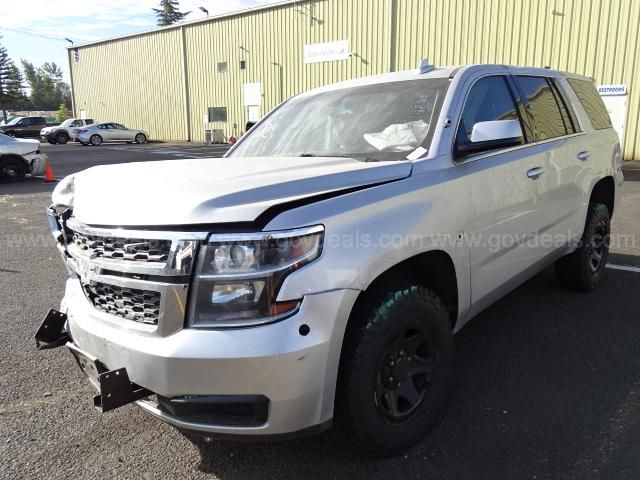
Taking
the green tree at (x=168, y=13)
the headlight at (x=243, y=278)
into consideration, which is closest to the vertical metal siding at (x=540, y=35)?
the headlight at (x=243, y=278)

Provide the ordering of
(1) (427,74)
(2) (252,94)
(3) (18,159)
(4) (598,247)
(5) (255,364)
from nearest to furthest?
(5) (255,364) → (1) (427,74) → (4) (598,247) → (3) (18,159) → (2) (252,94)

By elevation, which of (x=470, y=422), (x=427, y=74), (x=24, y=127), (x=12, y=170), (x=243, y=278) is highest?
(x=427, y=74)

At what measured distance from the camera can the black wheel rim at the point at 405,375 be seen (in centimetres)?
244

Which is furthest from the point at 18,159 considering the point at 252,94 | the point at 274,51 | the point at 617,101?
the point at 617,101

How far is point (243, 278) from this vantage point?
1987mm

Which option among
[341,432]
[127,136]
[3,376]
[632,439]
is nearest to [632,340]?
[632,439]

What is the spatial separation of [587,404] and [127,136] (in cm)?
3572

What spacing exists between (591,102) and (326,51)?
2237 centimetres

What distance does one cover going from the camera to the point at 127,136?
115 ft

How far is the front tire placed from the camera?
7.37ft

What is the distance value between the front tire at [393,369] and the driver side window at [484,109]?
0.97 meters

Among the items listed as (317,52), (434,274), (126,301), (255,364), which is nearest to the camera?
(255,364)

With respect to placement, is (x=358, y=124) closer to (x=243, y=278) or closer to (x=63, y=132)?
(x=243, y=278)

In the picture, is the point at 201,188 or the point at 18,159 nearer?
the point at 201,188
